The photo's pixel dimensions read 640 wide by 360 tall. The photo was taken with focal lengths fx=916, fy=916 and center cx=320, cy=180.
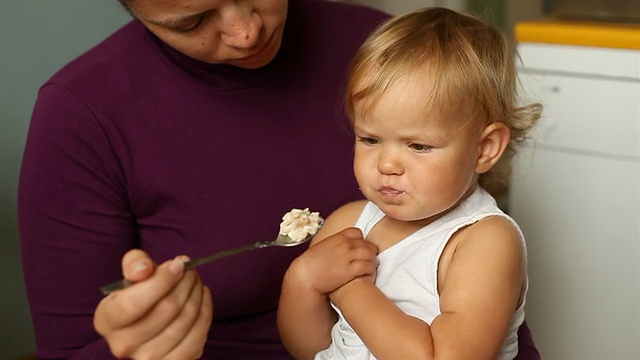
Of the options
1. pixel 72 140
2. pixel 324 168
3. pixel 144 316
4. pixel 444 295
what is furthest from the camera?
pixel 324 168

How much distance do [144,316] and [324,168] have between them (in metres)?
0.48

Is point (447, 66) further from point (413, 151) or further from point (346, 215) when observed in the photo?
point (346, 215)

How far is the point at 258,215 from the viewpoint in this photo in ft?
4.25

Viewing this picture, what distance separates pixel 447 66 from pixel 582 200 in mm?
961

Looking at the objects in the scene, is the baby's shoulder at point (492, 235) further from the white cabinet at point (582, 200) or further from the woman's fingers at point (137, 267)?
Answer: the white cabinet at point (582, 200)

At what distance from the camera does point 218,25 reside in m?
1.13

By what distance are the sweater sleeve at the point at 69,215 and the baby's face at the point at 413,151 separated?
0.37 m

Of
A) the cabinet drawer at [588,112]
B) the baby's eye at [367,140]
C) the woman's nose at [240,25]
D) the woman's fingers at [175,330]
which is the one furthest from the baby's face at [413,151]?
the cabinet drawer at [588,112]

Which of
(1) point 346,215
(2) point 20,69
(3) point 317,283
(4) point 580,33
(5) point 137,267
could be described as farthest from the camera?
(4) point 580,33

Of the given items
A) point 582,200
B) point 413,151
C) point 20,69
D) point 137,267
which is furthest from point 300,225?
point 582,200

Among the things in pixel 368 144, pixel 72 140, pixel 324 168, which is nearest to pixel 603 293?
pixel 324 168

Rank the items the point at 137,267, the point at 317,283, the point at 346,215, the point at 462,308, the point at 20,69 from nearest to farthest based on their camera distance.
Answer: the point at 137,267 → the point at 462,308 → the point at 317,283 → the point at 346,215 → the point at 20,69

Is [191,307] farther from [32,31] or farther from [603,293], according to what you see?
[603,293]

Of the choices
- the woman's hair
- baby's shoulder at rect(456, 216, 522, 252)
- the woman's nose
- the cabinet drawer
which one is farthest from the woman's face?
the cabinet drawer
